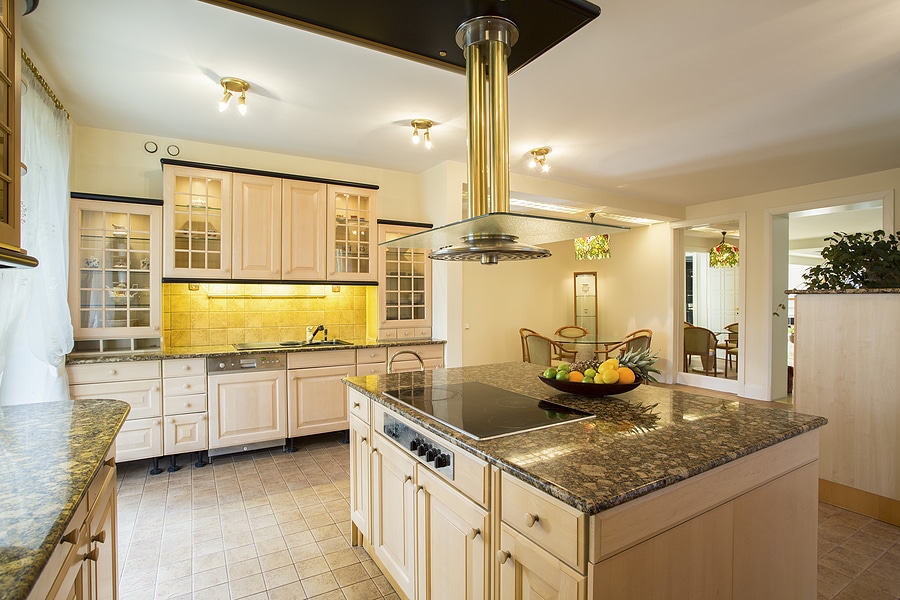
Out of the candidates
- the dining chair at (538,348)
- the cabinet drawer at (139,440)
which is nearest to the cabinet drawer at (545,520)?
the cabinet drawer at (139,440)

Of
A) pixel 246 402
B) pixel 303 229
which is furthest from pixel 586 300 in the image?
pixel 246 402

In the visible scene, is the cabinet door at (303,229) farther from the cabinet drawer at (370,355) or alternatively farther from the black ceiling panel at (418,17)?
the black ceiling panel at (418,17)

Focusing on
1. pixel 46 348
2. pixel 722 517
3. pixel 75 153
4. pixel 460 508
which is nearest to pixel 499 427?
pixel 460 508

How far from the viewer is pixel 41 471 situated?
117 centimetres

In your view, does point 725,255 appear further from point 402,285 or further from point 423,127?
point 423,127

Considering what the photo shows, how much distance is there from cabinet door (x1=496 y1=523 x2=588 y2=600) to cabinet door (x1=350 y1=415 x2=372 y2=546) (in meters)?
1.06

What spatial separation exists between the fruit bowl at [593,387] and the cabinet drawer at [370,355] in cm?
247

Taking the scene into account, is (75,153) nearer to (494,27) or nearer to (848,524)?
(494,27)

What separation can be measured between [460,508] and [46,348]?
2.86m

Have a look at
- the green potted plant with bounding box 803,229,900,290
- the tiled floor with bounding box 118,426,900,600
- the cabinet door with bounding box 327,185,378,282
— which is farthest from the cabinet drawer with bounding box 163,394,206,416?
the green potted plant with bounding box 803,229,900,290

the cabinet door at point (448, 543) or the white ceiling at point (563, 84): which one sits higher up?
the white ceiling at point (563, 84)

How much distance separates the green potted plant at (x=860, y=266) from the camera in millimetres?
2723

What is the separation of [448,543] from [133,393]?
9.69 ft

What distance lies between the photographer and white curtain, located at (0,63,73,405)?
2338 millimetres
